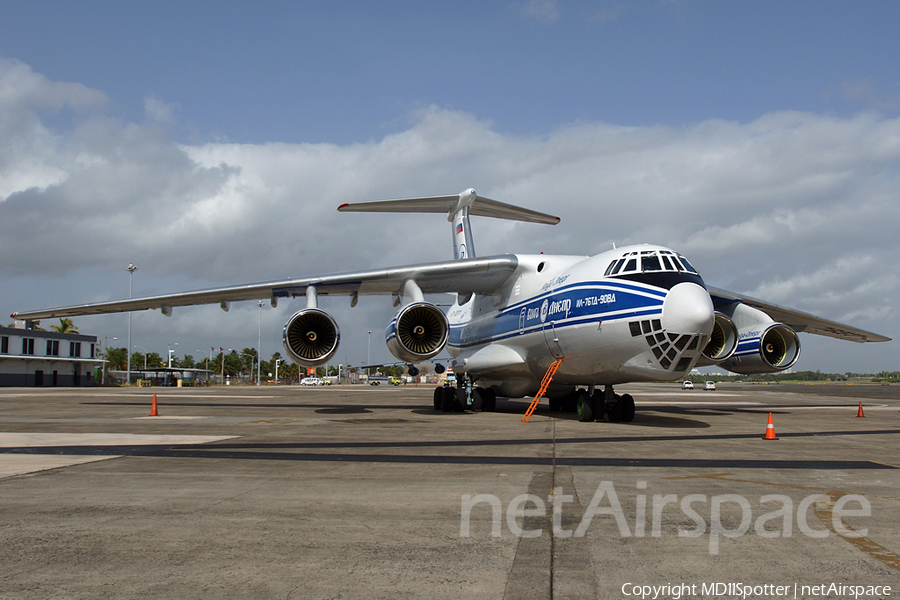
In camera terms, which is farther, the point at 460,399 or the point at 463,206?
the point at 463,206

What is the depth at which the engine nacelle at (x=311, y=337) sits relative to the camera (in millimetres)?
16672

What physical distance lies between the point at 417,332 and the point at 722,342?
26.5 feet

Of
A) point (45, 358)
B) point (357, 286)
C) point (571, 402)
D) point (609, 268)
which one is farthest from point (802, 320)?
point (45, 358)

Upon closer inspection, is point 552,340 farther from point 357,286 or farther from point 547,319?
point 357,286

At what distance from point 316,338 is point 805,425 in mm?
Answer: 11508

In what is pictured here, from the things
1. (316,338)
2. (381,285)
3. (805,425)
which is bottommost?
(805,425)

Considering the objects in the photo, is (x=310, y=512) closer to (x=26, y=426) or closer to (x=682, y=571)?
(x=682, y=571)

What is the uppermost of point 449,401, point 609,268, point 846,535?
point 609,268

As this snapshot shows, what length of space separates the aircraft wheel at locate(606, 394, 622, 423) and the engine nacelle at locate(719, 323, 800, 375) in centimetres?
556

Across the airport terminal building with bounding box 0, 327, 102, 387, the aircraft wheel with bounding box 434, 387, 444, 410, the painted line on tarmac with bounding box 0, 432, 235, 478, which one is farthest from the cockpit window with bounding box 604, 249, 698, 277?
the airport terminal building with bounding box 0, 327, 102, 387

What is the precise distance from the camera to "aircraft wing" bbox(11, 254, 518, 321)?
17.4 m

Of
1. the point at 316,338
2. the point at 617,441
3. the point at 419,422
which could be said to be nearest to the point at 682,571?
the point at 617,441

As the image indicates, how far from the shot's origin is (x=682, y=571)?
3.61 meters

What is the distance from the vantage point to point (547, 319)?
596 inches
